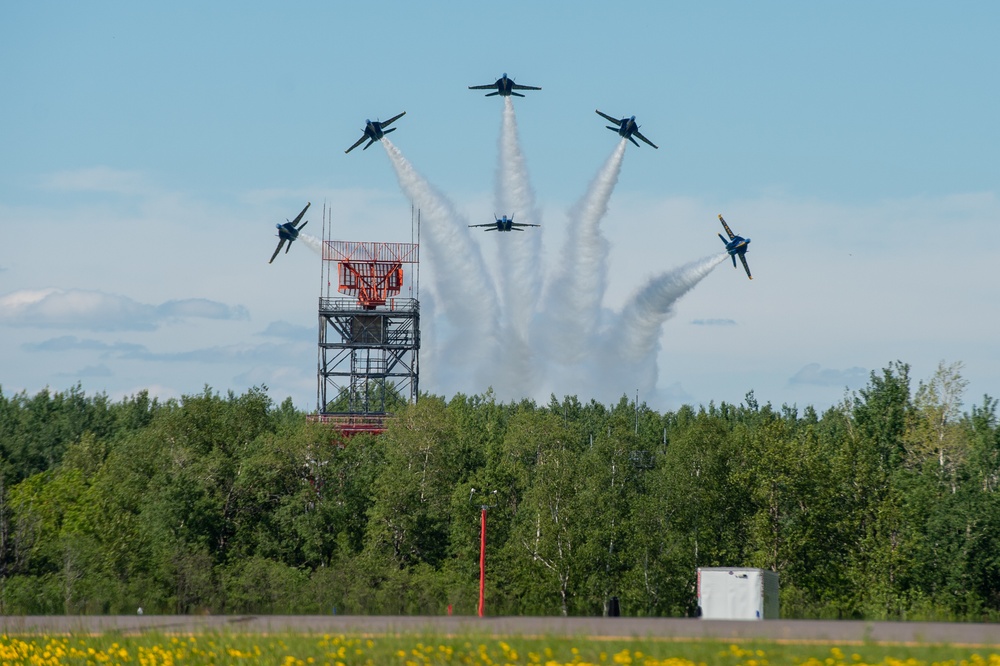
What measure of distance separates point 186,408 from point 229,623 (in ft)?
193

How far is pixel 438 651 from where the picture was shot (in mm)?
33781

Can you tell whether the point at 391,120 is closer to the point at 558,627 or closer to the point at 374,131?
the point at 374,131

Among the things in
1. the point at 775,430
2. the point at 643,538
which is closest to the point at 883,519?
the point at 775,430

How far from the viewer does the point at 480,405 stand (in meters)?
189

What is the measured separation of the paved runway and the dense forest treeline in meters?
38.8

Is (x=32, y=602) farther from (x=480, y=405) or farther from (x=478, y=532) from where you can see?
(x=480, y=405)

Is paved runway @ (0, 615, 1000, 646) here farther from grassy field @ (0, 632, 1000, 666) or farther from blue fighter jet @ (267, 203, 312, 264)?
blue fighter jet @ (267, 203, 312, 264)

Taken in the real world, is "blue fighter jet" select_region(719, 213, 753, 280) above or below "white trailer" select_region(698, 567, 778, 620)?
above

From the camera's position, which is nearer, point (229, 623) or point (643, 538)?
point (229, 623)

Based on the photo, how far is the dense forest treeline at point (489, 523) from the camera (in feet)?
278

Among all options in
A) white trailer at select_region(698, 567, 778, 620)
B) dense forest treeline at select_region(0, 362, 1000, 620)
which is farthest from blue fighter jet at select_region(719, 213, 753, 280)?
white trailer at select_region(698, 567, 778, 620)

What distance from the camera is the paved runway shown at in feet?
114

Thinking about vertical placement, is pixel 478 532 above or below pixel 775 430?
below

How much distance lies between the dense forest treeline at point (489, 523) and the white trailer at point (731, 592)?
2301cm
